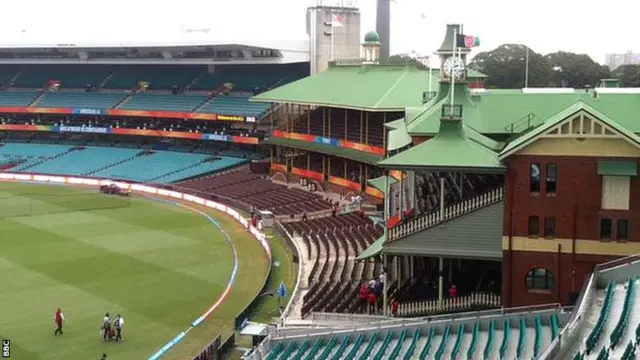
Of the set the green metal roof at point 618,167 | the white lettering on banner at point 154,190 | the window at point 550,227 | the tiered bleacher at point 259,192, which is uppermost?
the green metal roof at point 618,167

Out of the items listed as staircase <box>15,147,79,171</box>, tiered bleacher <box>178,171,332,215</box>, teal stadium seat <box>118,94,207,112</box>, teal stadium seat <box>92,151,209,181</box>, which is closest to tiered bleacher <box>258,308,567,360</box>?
tiered bleacher <box>178,171,332,215</box>

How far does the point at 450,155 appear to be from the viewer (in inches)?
1101

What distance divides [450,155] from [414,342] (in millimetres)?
7456

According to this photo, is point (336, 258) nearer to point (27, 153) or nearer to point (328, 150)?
point (328, 150)

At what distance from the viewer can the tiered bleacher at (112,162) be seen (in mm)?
77562

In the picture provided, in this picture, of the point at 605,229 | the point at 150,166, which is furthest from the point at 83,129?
the point at 605,229

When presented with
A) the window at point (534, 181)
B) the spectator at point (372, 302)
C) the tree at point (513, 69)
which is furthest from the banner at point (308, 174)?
the tree at point (513, 69)

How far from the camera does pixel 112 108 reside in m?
88.4

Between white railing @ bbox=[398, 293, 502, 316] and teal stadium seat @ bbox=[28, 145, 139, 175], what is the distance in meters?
58.8

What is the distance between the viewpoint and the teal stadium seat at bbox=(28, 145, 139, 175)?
269ft

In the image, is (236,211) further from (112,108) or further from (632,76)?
(632,76)

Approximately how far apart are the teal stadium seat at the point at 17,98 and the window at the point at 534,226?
77303 mm

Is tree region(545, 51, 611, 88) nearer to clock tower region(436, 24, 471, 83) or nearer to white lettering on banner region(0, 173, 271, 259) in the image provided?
white lettering on banner region(0, 173, 271, 259)

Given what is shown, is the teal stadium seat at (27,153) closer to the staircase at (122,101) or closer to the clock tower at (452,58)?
the staircase at (122,101)
